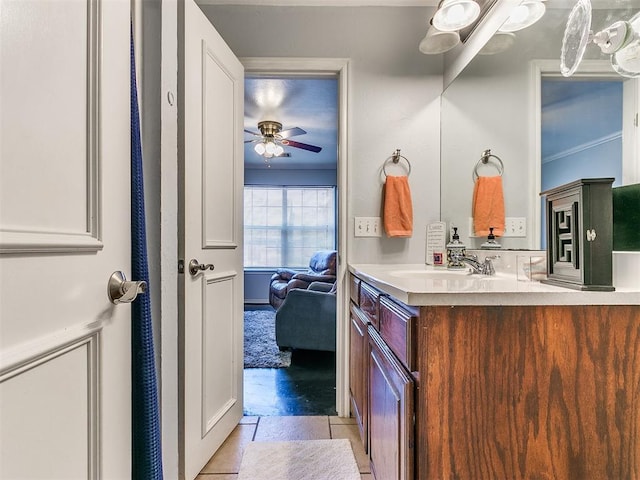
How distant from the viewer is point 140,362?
2.69ft

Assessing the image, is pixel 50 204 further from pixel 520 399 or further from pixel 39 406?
pixel 520 399

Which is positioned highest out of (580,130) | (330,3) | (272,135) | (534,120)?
(330,3)

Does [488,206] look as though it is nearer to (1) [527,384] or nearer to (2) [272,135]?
(1) [527,384]

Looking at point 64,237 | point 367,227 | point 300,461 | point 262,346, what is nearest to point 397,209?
point 367,227

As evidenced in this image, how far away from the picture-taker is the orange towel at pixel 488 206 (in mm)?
1639

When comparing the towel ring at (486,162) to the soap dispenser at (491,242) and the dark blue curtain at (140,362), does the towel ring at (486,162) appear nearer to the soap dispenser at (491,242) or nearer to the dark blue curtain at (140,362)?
the soap dispenser at (491,242)

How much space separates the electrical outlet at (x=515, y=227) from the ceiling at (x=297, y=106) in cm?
130

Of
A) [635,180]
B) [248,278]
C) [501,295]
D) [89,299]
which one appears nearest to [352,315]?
[501,295]

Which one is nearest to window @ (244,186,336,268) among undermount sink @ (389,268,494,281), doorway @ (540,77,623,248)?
undermount sink @ (389,268,494,281)

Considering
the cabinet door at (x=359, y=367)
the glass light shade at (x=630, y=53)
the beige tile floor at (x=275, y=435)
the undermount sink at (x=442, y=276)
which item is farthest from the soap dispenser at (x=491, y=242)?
the beige tile floor at (x=275, y=435)

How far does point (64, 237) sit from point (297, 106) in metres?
3.32

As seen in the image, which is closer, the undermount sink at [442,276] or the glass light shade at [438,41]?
the undermount sink at [442,276]

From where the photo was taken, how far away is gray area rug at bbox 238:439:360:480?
150cm

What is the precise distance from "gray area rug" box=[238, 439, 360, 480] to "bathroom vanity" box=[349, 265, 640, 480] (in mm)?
820
